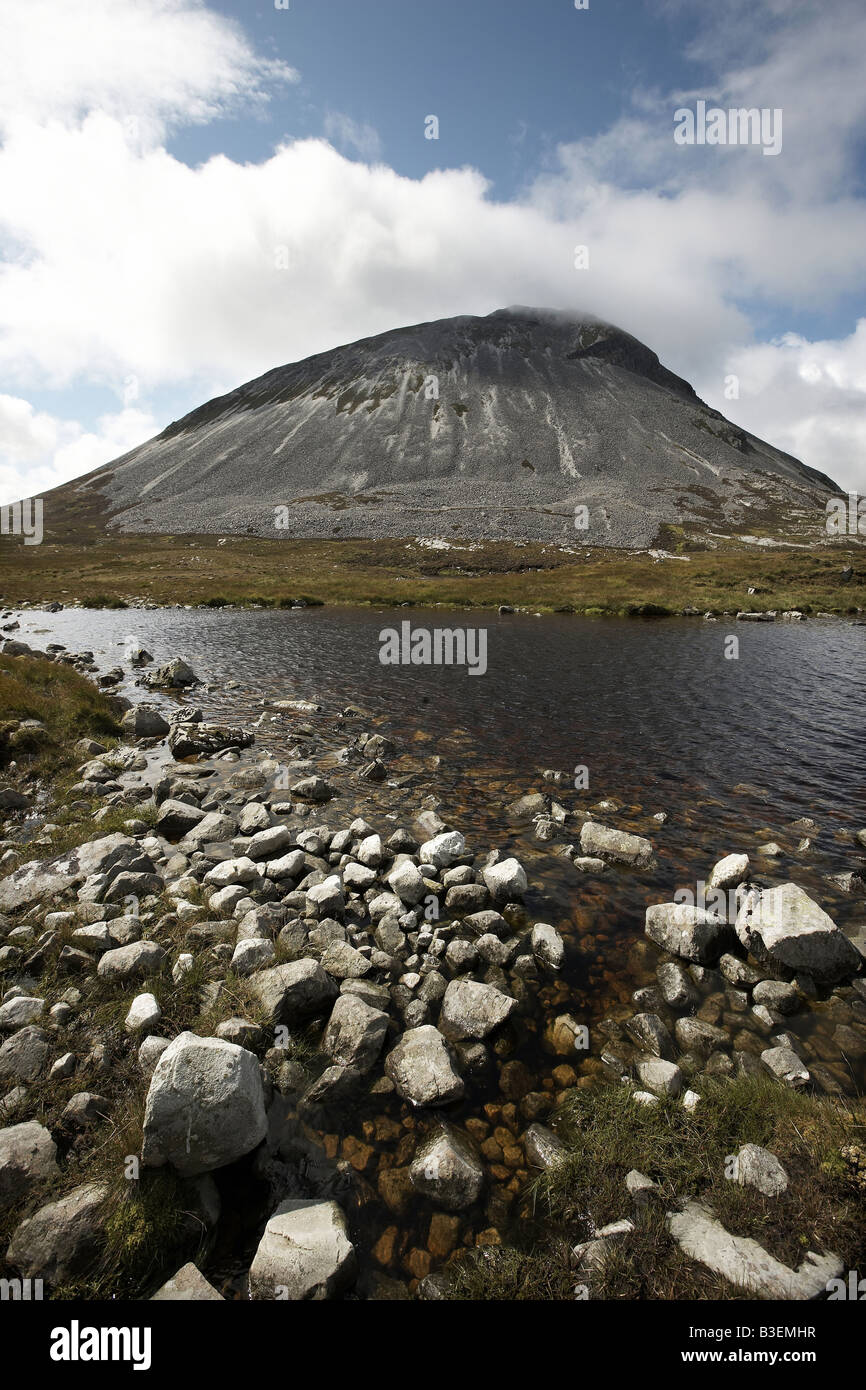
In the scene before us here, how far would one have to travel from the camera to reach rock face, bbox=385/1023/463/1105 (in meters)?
6.78

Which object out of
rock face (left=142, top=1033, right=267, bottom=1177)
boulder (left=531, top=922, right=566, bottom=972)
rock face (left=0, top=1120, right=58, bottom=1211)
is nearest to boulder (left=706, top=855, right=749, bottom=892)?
boulder (left=531, top=922, right=566, bottom=972)

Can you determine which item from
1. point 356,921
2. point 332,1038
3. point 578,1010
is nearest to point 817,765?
point 578,1010

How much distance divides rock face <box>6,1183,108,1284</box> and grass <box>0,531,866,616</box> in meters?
64.7

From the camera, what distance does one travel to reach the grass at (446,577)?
2729 inches

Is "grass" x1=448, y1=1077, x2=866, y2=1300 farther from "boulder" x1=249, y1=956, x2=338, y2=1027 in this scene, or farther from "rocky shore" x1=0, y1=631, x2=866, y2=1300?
"boulder" x1=249, y1=956, x2=338, y2=1027

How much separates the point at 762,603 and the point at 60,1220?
250ft

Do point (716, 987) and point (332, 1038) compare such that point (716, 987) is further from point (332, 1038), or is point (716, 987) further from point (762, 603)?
point (762, 603)

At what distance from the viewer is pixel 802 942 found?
876 centimetres

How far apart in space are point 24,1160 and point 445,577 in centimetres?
8818

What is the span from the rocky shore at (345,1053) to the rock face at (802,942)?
4 cm

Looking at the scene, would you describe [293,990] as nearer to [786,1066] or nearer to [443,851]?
[443,851]

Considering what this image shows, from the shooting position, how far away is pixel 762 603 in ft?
216

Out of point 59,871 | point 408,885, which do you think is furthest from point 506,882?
point 59,871

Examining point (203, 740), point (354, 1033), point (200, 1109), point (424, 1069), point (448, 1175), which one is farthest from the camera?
point (203, 740)
